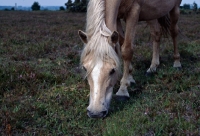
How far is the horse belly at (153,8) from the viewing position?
19.3ft

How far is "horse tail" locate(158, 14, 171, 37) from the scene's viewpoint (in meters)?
7.39

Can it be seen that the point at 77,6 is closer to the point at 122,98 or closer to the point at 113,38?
the point at 122,98

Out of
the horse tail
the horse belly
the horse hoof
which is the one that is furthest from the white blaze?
the horse tail

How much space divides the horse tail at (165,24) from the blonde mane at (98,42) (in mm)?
3154

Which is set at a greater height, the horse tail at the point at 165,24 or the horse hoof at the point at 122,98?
the horse tail at the point at 165,24

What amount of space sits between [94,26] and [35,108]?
1395 millimetres

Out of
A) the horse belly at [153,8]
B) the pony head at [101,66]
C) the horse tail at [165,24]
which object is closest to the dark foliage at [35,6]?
the horse tail at [165,24]

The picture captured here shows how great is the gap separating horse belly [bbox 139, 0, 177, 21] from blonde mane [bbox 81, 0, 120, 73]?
1.52 meters

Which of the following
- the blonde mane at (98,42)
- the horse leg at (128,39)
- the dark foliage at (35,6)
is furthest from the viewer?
the dark foliage at (35,6)

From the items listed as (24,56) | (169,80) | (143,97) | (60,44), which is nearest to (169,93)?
(143,97)

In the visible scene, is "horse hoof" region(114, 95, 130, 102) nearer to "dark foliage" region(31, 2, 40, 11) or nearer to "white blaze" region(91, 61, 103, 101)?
"white blaze" region(91, 61, 103, 101)

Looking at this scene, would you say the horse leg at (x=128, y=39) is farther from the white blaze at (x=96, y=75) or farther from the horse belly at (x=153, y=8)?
the white blaze at (x=96, y=75)

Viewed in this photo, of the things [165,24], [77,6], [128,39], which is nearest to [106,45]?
[128,39]

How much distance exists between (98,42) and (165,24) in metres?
3.75
